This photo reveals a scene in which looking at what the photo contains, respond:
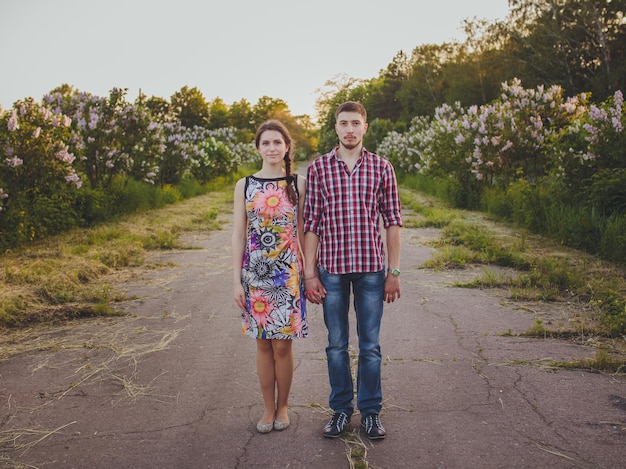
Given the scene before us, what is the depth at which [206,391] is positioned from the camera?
3.92 m

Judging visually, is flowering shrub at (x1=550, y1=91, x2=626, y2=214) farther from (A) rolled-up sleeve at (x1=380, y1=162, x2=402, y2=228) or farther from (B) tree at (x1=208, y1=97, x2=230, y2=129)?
(B) tree at (x1=208, y1=97, x2=230, y2=129)

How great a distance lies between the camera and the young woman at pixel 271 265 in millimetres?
3285

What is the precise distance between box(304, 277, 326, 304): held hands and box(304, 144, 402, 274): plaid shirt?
98 mm

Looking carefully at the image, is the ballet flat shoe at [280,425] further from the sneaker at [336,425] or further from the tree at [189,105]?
the tree at [189,105]

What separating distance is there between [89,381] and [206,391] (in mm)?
886

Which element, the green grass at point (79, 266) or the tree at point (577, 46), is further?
the tree at point (577, 46)

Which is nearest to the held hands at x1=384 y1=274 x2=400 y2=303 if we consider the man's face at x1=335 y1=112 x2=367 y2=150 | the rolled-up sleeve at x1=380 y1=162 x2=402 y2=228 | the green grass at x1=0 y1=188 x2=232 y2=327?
the rolled-up sleeve at x1=380 y1=162 x2=402 y2=228

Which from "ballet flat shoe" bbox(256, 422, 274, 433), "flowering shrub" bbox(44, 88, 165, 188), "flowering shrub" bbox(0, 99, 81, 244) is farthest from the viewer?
"flowering shrub" bbox(44, 88, 165, 188)

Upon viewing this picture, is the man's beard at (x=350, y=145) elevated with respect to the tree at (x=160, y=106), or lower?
lower

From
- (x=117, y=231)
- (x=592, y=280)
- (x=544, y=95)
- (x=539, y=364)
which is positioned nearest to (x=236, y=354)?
(x=539, y=364)

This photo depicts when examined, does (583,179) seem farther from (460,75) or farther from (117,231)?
(460,75)

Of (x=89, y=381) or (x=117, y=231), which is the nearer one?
(x=89, y=381)

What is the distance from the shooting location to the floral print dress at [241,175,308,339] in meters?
3.29

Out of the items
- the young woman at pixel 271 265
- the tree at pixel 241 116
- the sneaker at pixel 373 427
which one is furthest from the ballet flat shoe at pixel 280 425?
the tree at pixel 241 116
